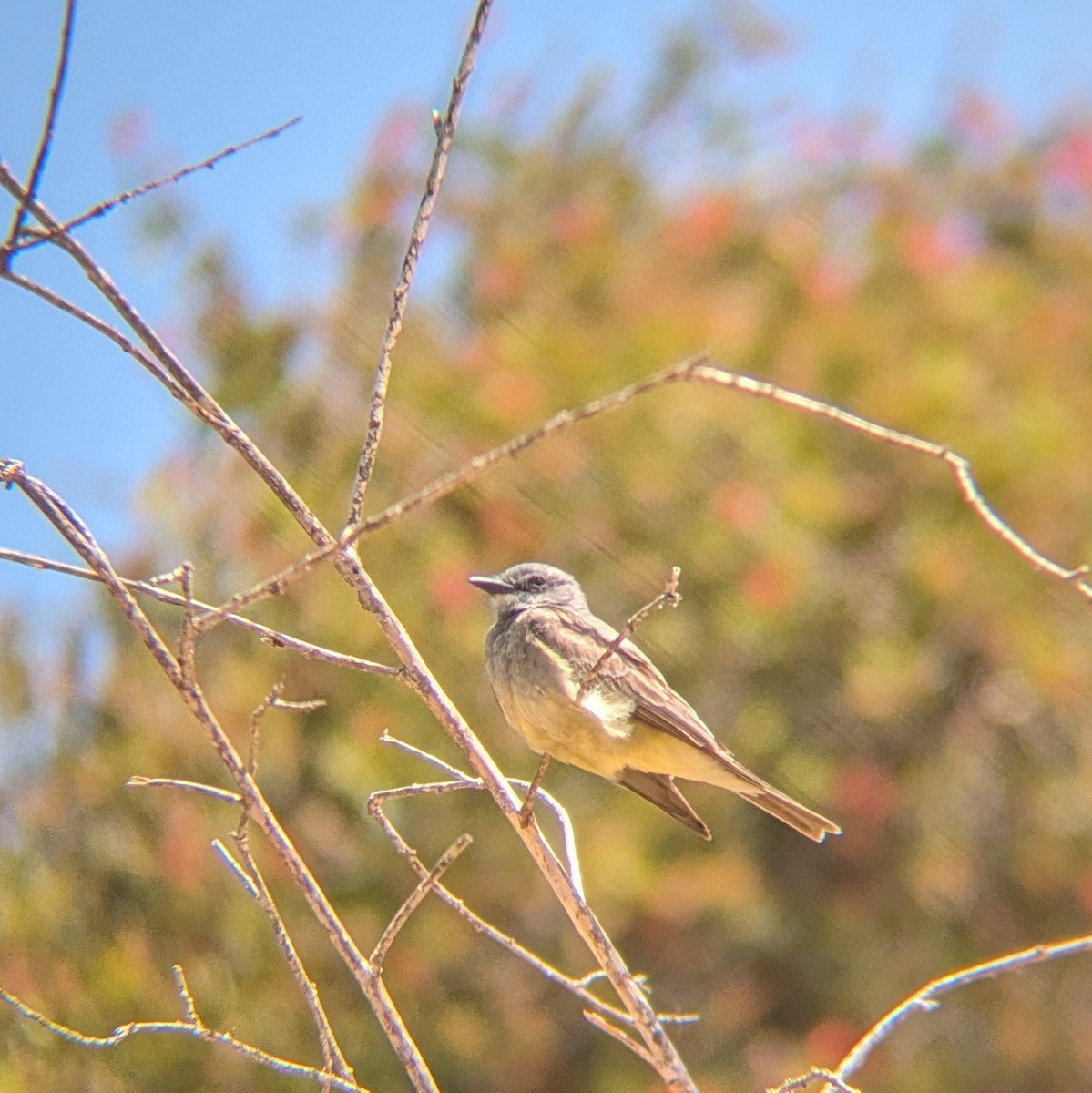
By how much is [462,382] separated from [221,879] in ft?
9.59

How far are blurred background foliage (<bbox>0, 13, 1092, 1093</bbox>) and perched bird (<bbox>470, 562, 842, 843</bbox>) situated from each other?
267cm

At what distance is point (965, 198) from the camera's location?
1181 centimetres

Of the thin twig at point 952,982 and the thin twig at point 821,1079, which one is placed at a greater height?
the thin twig at point 952,982

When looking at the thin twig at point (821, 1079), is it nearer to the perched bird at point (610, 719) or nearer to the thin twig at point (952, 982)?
the thin twig at point (952, 982)

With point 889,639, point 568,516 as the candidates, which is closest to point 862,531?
point 889,639

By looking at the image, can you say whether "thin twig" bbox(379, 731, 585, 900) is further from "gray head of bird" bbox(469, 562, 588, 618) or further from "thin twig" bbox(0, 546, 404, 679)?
"gray head of bird" bbox(469, 562, 588, 618)

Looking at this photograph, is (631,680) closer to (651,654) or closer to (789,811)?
(789,811)

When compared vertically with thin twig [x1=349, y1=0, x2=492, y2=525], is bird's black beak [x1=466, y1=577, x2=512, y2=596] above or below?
above

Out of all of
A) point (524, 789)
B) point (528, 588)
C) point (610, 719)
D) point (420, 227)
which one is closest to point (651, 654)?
point (528, 588)

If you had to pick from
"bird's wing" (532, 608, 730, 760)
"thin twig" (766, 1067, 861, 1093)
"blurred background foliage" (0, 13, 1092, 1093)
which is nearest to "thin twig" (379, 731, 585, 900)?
"thin twig" (766, 1067, 861, 1093)

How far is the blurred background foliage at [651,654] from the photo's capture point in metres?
6.59

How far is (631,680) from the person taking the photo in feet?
12.4

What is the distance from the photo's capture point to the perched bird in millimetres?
3627

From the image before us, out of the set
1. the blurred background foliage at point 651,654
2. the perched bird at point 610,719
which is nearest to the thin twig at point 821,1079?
the perched bird at point 610,719
